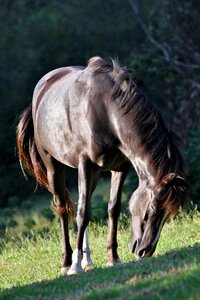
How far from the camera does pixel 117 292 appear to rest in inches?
246

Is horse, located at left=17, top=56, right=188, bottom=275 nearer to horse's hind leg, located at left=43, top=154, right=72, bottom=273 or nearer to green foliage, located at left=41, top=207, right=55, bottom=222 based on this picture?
horse's hind leg, located at left=43, top=154, right=72, bottom=273

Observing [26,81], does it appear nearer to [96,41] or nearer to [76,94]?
[96,41]

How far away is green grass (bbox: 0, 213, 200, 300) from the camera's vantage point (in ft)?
20.1

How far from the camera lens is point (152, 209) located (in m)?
8.65

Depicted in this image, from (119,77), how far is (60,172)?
186cm

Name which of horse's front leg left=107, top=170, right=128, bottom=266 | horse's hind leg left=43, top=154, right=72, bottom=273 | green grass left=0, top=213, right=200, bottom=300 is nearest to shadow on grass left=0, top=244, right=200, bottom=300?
green grass left=0, top=213, right=200, bottom=300

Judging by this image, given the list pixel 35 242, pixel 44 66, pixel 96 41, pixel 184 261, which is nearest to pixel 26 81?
pixel 44 66

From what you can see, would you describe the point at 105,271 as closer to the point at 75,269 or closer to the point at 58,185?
the point at 75,269

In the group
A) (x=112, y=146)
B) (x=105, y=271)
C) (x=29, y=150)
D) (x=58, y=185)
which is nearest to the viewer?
(x=105, y=271)

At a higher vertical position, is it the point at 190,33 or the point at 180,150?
the point at 180,150

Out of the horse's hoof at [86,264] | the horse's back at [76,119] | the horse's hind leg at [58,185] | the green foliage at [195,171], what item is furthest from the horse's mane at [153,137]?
the green foliage at [195,171]

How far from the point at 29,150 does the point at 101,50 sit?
17.0 m

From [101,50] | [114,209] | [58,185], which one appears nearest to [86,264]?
[114,209]

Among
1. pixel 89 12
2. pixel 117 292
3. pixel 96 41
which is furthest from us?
pixel 89 12
